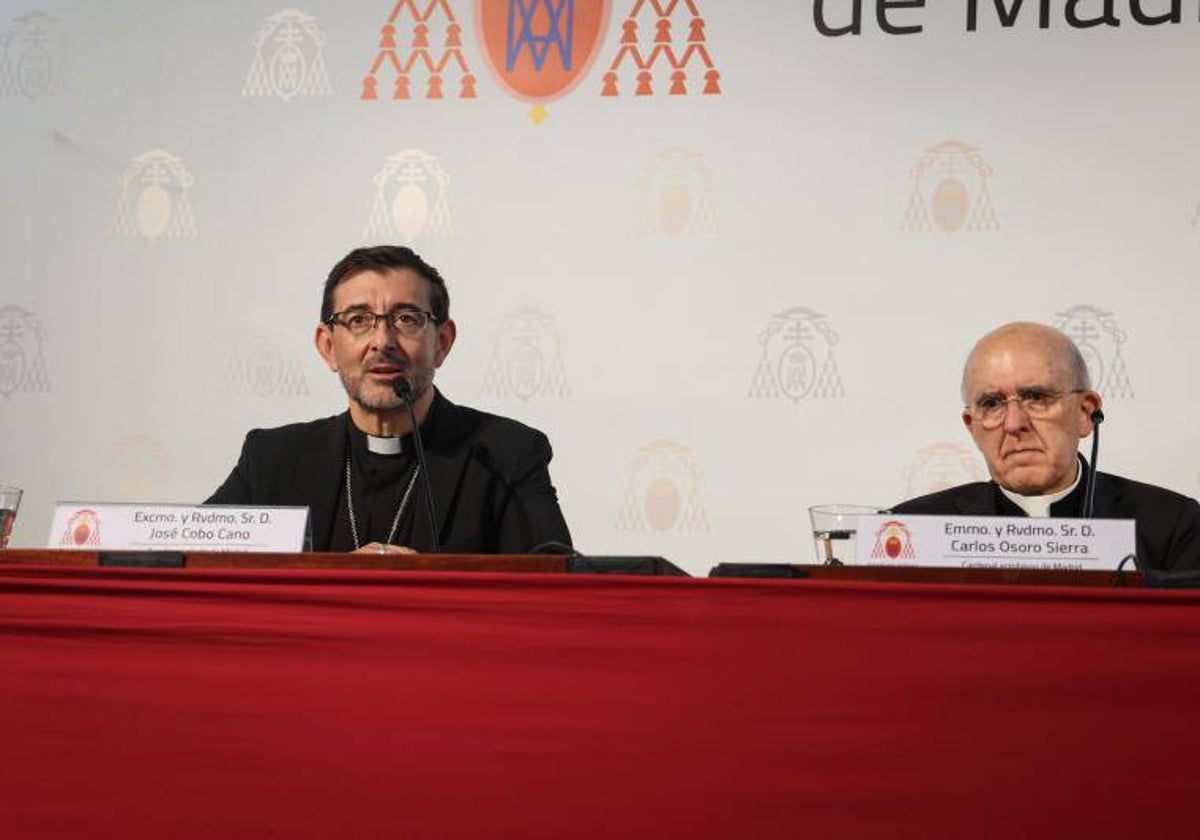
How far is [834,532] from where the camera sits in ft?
7.15

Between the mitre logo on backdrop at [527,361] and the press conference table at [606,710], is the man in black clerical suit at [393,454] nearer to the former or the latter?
the mitre logo on backdrop at [527,361]

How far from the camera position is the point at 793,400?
3.32 metres

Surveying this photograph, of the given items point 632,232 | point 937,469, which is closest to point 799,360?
point 937,469

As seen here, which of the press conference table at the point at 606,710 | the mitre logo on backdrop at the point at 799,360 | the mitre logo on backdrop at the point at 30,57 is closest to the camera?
the press conference table at the point at 606,710

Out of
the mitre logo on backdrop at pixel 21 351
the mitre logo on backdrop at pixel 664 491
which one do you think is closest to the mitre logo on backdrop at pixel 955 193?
the mitre logo on backdrop at pixel 664 491

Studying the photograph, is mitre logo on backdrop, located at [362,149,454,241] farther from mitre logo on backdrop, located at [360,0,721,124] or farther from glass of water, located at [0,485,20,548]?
glass of water, located at [0,485,20,548]

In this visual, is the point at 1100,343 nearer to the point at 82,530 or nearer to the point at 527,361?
the point at 527,361

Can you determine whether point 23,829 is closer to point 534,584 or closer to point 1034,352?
point 534,584

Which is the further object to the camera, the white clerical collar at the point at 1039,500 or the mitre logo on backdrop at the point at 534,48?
the mitre logo on backdrop at the point at 534,48

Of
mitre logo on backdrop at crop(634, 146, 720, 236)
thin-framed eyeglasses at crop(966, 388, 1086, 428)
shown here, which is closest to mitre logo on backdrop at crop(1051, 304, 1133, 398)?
thin-framed eyeglasses at crop(966, 388, 1086, 428)

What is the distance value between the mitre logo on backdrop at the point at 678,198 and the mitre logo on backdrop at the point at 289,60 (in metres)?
0.86

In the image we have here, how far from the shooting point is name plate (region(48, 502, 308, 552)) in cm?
196

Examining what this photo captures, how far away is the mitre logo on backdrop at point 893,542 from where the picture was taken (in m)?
1.90

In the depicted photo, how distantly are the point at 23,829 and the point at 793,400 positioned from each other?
209 cm
